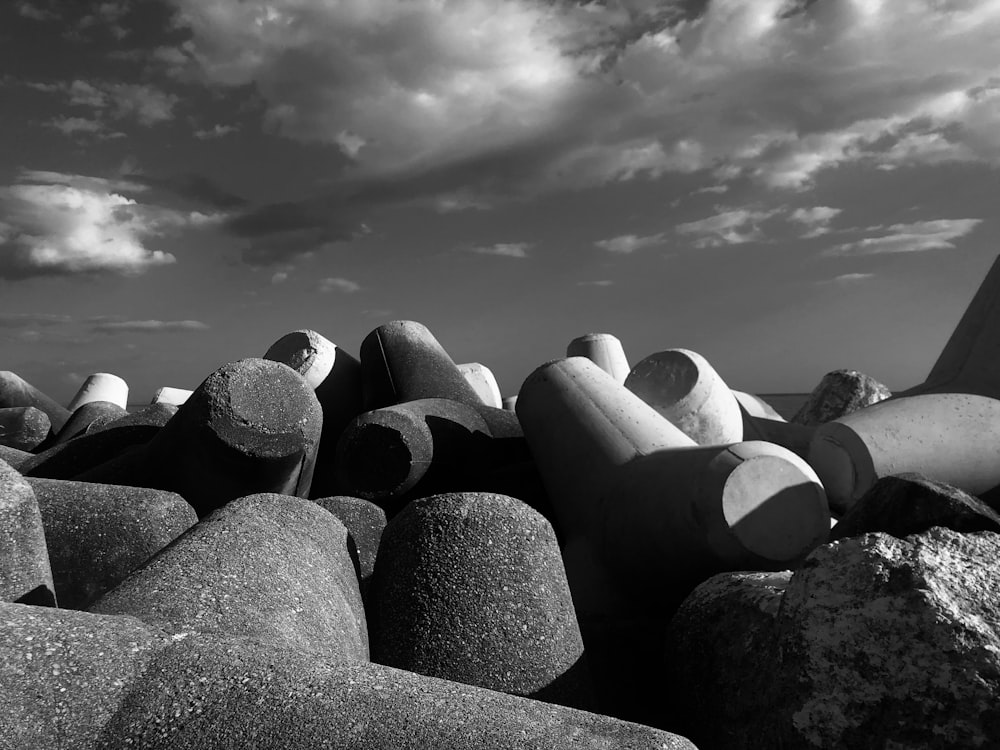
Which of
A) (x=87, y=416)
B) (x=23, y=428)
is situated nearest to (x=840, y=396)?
(x=87, y=416)

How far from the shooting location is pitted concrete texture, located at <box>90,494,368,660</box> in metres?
2.16

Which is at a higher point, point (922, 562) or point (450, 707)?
point (922, 562)

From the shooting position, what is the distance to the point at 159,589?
2.21m

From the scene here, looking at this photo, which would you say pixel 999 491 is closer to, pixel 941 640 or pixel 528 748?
pixel 941 640

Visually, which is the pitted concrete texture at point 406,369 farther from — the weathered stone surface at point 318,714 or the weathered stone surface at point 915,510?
the weathered stone surface at point 318,714

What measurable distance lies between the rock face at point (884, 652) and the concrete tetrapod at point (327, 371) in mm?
3640

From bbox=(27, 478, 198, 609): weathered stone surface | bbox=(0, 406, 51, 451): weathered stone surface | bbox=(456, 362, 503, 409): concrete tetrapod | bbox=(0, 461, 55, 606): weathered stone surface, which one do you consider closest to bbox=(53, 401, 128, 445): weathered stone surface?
bbox=(0, 406, 51, 451): weathered stone surface

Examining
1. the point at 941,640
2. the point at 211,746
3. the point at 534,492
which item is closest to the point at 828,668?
the point at 941,640

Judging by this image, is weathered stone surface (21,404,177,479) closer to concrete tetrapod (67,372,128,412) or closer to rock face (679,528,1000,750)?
rock face (679,528,1000,750)

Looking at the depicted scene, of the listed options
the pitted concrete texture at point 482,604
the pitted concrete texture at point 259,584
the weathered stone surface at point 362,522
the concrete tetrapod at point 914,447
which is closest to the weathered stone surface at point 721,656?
the pitted concrete texture at point 482,604

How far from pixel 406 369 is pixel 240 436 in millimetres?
1941

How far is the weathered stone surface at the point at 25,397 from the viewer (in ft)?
25.3

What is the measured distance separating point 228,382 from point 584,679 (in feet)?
6.29

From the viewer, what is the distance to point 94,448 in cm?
481
